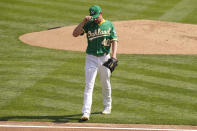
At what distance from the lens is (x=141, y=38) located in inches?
717

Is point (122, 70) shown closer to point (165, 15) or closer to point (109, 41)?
→ point (109, 41)

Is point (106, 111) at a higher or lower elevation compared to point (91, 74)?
lower

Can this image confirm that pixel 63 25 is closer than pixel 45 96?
No

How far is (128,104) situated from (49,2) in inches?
592

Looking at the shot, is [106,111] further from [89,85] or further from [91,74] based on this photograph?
[91,74]

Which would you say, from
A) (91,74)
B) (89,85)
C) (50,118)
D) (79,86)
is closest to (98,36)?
(91,74)

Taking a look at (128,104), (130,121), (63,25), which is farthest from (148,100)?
(63,25)

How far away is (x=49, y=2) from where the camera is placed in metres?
24.5

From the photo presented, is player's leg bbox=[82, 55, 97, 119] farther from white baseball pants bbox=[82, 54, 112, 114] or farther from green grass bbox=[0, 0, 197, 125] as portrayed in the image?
green grass bbox=[0, 0, 197, 125]

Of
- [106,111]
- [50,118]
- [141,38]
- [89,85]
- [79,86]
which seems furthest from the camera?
[141,38]

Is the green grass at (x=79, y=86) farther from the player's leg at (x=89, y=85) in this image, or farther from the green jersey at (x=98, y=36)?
the green jersey at (x=98, y=36)

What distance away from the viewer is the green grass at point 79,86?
9.61 meters

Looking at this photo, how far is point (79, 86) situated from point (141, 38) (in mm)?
7020

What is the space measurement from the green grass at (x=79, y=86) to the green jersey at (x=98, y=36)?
52.4 inches
